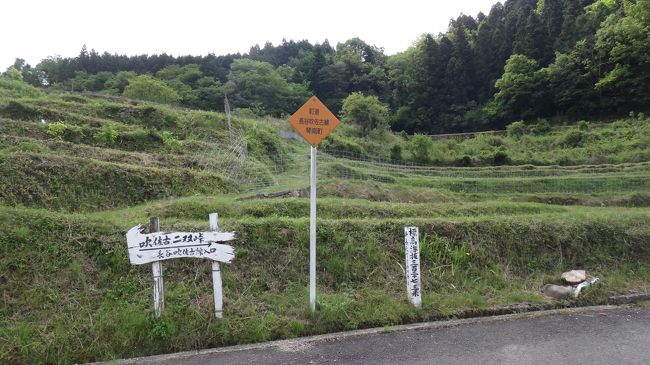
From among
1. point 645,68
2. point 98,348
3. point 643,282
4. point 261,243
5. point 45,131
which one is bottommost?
point 643,282

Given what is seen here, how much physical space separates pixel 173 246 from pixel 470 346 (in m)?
2.96

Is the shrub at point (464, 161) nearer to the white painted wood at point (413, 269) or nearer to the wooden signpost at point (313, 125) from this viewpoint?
the white painted wood at point (413, 269)

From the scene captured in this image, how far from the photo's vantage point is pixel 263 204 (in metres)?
7.92

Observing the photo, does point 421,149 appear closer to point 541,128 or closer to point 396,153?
point 396,153

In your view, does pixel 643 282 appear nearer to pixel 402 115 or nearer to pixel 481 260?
pixel 481 260

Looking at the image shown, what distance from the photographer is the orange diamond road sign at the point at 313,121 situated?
4.32 metres

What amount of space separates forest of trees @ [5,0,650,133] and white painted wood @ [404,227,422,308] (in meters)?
26.6

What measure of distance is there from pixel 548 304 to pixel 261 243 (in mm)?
3467

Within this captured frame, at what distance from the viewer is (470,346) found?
3.76m

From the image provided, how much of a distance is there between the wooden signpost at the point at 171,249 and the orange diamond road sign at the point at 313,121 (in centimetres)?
126

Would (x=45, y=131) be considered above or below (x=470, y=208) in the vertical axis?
above

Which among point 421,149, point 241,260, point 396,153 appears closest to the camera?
point 241,260

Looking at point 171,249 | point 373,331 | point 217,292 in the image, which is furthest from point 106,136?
point 373,331

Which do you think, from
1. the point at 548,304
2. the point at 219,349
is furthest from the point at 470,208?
the point at 219,349
